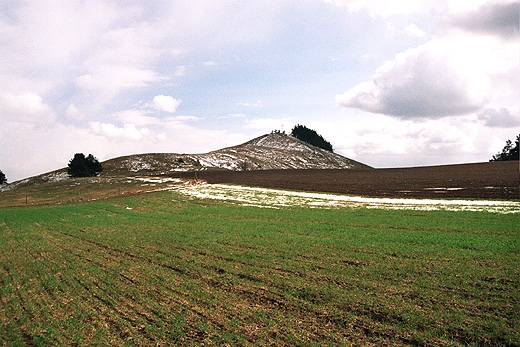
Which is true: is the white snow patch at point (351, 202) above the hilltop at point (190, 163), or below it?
below

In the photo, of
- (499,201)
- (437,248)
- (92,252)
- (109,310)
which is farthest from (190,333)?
(499,201)

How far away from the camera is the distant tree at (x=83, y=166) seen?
340 ft

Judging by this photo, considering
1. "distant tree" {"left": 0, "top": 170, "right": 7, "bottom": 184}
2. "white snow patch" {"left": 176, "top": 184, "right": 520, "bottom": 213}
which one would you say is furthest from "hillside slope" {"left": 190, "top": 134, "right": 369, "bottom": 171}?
"white snow patch" {"left": 176, "top": 184, "right": 520, "bottom": 213}

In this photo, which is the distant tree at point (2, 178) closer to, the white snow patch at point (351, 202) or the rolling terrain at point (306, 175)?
the rolling terrain at point (306, 175)

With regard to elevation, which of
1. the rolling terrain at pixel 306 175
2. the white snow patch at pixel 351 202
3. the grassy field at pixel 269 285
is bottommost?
the grassy field at pixel 269 285

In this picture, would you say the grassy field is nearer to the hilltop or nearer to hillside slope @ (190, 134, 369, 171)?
the hilltop

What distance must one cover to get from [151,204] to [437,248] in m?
39.3

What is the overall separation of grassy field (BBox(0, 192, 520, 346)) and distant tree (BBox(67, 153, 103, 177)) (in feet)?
270

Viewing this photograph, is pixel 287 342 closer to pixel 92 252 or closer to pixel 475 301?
pixel 475 301

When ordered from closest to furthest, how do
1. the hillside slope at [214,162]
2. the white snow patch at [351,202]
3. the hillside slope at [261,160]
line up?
the white snow patch at [351,202] → the hillside slope at [214,162] → the hillside slope at [261,160]

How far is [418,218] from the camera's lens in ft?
Answer: 103

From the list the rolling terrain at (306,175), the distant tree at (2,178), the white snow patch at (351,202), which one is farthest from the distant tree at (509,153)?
the distant tree at (2,178)

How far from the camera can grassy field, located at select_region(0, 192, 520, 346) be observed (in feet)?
34.7

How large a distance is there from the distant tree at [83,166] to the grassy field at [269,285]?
270 feet
